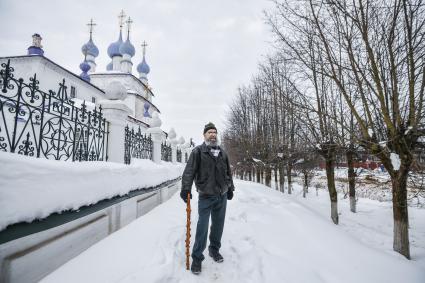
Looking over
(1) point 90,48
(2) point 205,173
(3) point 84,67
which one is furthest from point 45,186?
(1) point 90,48

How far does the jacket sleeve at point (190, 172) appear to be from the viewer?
121 inches

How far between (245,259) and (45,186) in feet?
8.93

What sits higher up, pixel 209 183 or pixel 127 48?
pixel 127 48

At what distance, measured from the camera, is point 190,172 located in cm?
313

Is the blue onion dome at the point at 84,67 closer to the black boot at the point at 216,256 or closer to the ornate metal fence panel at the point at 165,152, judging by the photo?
the ornate metal fence panel at the point at 165,152

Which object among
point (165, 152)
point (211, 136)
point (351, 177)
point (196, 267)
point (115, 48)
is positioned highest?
point (115, 48)

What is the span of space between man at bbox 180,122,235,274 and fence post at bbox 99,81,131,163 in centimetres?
221

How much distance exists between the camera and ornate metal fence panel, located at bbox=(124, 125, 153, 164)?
5523mm

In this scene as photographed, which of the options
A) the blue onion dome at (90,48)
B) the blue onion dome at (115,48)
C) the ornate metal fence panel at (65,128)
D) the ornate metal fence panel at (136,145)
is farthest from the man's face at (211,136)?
the blue onion dome at (115,48)

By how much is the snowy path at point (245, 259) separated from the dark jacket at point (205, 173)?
1.02 metres

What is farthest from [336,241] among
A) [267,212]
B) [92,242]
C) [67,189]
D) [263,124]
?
[263,124]

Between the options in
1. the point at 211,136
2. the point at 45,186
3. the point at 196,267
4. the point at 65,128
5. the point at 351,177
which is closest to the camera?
the point at 45,186

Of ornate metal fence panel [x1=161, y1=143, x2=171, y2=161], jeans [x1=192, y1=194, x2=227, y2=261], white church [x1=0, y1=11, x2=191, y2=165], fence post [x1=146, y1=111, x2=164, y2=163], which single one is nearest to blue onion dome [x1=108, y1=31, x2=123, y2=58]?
white church [x1=0, y1=11, x2=191, y2=165]

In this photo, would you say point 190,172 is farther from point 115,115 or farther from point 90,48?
point 90,48
